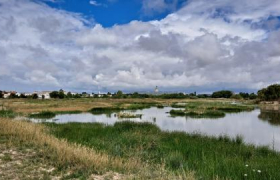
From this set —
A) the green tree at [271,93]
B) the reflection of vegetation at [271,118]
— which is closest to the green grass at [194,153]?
the reflection of vegetation at [271,118]

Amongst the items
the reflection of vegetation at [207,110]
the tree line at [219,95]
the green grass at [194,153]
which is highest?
the tree line at [219,95]

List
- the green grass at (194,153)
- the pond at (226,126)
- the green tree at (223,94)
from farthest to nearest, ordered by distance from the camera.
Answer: the green tree at (223,94)
the pond at (226,126)
the green grass at (194,153)

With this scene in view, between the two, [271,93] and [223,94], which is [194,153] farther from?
[223,94]

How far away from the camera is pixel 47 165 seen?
27.2 feet

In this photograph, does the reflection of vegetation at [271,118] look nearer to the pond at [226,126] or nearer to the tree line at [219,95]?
the pond at [226,126]

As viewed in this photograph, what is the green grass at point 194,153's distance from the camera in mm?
9344

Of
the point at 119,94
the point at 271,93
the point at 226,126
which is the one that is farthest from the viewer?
the point at 119,94

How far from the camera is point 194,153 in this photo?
42.3 feet

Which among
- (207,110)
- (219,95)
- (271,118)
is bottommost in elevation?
(271,118)

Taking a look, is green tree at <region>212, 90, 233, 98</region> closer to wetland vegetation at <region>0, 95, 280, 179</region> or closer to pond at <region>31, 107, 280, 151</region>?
pond at <region>31, 107, 280, 151</region>

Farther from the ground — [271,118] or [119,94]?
[119,94]

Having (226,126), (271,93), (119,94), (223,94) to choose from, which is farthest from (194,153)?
(223,94)

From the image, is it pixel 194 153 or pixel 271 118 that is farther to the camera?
pixel 271 118

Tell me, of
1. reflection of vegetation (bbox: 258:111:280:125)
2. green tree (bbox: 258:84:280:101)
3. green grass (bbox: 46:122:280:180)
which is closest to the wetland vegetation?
green grass (bbox: 46:122:280:180)
